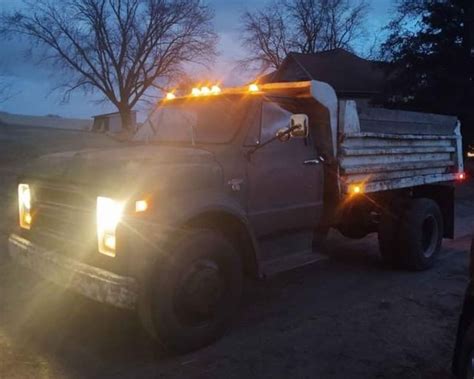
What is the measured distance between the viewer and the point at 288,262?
550 cm

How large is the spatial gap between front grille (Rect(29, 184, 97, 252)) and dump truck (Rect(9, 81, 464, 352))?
14 millimetres

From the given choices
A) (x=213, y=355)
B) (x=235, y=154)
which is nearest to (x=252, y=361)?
(x=213, y=355)

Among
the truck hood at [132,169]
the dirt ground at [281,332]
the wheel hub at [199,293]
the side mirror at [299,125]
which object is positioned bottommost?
the dirt ground at [281,332]

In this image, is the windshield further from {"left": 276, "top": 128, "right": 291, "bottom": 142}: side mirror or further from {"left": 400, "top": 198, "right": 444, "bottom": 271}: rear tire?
{"left": 400, "top": 198, "right": 444, "bottom": 271}: rear tire

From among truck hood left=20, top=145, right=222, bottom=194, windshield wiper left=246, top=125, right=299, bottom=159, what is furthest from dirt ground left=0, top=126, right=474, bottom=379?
windshield wiper left=246, top=125, right=299, bottom=159

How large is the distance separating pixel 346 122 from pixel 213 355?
2.95 metres

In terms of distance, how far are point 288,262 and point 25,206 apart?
2.62 meters

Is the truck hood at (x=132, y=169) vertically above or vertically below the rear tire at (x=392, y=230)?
above

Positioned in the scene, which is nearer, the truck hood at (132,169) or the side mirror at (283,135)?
the truck hood at (132,169)

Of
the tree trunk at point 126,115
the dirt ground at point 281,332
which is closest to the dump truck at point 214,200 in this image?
the dirt ground at point 281,332

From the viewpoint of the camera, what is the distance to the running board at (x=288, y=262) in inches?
205

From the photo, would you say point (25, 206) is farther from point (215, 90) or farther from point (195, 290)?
point (215, 90)

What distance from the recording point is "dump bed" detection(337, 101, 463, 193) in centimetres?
602

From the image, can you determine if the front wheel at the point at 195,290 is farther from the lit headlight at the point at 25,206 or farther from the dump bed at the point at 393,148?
the dump bed at the point at 393,148
